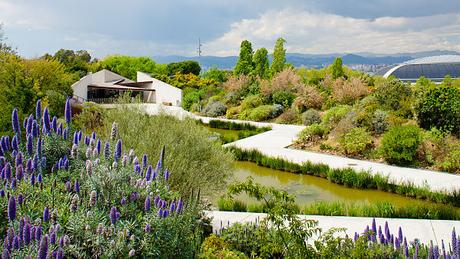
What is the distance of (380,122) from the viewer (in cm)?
1389

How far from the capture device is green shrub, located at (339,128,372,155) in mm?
12891

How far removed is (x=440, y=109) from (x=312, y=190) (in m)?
6.01

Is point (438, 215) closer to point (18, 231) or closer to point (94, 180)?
point (94, 180)

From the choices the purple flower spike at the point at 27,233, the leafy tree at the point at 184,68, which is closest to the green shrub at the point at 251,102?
the purple flower spike at the point at 27,233

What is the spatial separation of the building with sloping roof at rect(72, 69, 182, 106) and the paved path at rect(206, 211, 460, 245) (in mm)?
29442

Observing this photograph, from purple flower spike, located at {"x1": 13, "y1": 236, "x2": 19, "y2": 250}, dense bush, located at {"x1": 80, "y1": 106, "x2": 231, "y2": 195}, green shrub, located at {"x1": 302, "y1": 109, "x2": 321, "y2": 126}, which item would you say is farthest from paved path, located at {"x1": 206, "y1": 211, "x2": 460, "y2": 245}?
green shrub, located at {"x1": 302, "y1": 109, "x2": 321, "y2": 126}

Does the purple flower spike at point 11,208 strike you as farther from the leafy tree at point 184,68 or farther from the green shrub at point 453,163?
the leafy tree at point 184,68

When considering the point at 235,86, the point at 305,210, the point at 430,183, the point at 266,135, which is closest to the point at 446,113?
the point at 430,183

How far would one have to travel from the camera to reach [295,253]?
3943 mm

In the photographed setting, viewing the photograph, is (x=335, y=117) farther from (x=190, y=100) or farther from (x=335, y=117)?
(x=190, y=100)

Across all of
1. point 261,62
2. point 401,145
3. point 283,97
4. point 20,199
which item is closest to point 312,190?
point 401,145

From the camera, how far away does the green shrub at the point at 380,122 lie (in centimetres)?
1374

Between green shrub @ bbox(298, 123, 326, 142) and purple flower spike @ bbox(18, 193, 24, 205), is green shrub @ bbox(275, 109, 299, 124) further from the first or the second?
purple flower spike @ bbox(18, 193, 24, 205)

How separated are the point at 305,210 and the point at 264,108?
1648cm
